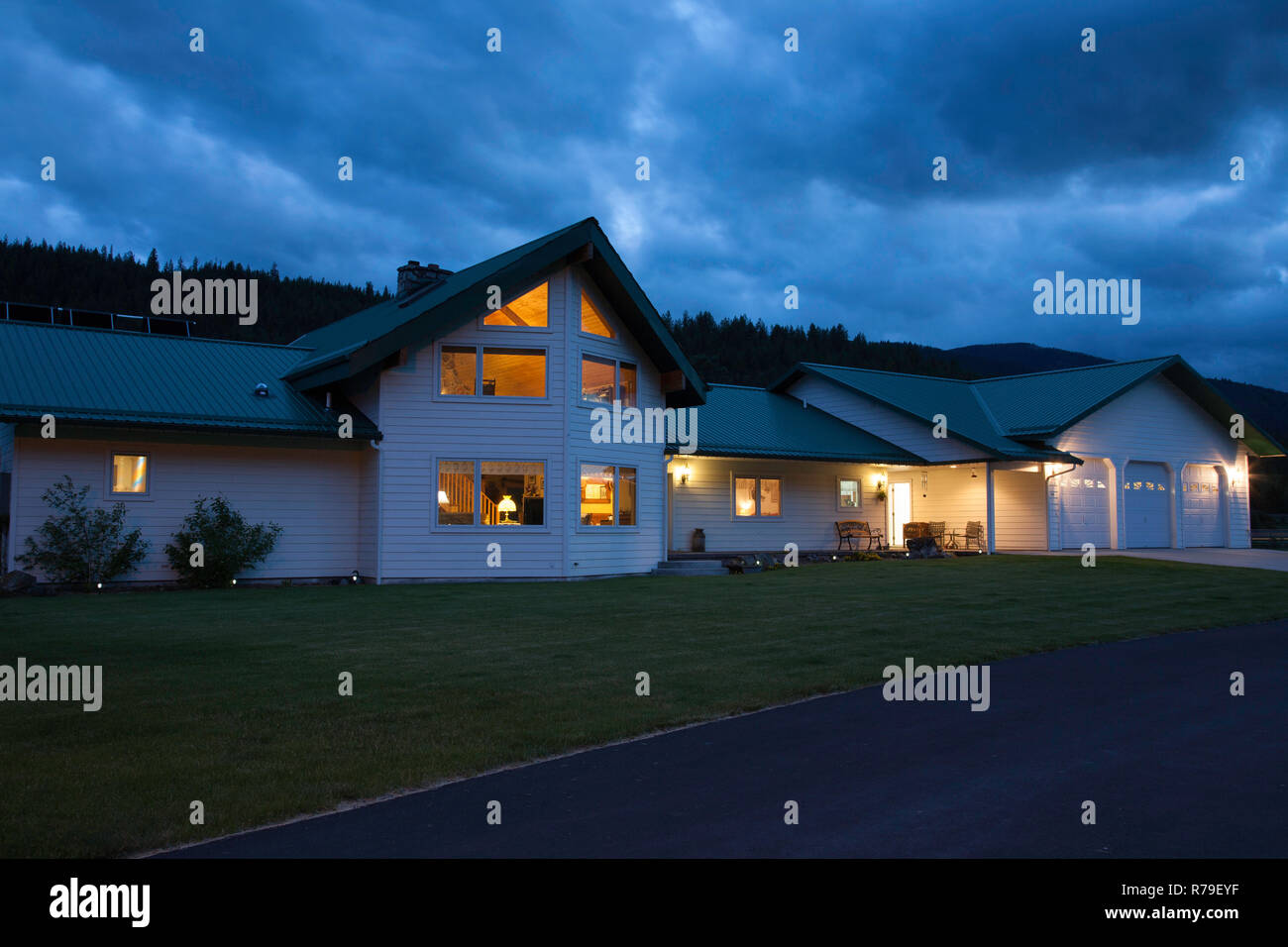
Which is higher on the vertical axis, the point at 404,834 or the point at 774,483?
the point at 774,483

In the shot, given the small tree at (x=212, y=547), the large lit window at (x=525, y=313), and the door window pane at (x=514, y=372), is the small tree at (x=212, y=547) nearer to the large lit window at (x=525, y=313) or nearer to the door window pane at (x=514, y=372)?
the door window pane at (x=514, y=372)

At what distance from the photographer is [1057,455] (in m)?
26.9

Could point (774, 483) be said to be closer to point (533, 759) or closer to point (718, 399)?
point (718, 399)

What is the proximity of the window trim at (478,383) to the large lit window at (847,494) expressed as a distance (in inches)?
459

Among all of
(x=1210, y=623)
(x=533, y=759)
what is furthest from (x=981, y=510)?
(x=533, y=759)

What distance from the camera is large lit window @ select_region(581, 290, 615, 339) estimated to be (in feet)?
66.7

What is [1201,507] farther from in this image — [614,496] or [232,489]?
[232,489]

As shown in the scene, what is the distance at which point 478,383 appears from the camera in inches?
768

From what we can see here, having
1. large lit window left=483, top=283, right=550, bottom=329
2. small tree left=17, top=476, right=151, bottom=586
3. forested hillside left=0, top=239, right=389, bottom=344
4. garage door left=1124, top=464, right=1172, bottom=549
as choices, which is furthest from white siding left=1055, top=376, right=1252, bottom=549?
forested hillside left=0, top=239, right=389, bottom=344

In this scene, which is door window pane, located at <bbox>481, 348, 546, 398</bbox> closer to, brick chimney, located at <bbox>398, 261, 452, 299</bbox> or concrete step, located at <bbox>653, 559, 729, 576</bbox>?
concrete step, located at <bbox>653, 559, 729, 576</bbox>

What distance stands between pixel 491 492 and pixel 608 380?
3.51 metres

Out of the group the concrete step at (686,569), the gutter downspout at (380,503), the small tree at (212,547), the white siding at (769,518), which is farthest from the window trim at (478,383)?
the white siding at (769,518)

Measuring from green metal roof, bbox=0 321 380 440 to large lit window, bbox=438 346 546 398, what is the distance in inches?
73.3

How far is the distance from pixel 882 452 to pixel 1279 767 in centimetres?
2284
